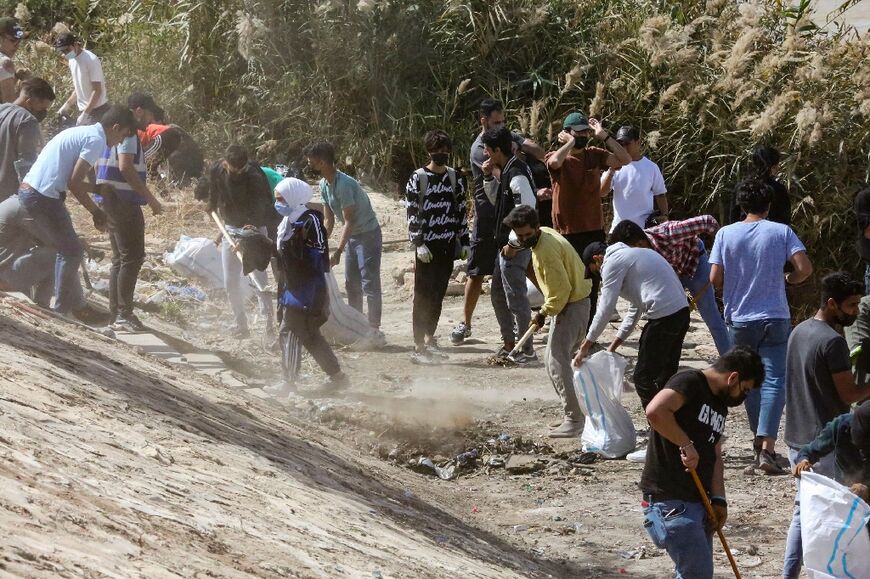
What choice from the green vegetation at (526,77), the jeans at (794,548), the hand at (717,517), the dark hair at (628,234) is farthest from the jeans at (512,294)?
the hand at (717,517)

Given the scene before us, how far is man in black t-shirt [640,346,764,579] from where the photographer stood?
471cm

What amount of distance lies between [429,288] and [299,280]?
1710 millimetres

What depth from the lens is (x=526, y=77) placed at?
1397cm

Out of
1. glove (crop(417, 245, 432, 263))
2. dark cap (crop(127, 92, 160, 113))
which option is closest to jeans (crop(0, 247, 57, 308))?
dark cap (crop(127, 92, 160, 113))

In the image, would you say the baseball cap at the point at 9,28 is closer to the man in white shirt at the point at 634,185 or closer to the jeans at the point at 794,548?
the man in white shirt at the point at 634,185

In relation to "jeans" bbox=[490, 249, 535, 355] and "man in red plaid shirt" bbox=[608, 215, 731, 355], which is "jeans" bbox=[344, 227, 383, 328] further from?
"man in red plaid shirt" bbox=[608, 215, 731, 355]

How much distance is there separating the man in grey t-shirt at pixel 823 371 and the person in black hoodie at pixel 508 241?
11.2 feet

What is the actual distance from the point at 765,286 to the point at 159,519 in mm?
3910

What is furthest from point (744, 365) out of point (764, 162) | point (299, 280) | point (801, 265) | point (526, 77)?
point (526, 77)

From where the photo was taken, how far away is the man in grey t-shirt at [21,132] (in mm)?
8625

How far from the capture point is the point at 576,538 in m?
6.46

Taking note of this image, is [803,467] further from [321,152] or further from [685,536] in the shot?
[321,152]

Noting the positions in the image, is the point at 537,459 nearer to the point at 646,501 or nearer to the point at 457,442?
the point at 457,442

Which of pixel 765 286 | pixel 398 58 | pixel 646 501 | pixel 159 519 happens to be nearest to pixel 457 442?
pixel 765 286
